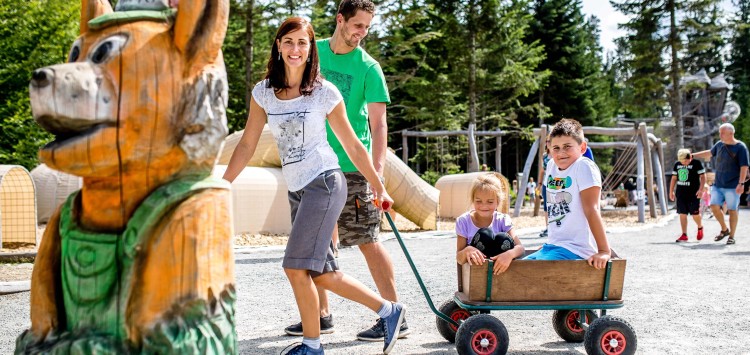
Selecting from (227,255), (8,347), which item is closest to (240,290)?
(8,347)

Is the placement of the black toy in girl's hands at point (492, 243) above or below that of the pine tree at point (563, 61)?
below

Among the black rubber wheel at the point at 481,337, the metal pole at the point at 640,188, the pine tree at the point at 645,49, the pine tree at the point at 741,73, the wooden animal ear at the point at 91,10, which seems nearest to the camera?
the wooden animal ear at the point at 91,10

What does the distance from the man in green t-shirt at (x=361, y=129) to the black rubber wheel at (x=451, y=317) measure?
0.22m

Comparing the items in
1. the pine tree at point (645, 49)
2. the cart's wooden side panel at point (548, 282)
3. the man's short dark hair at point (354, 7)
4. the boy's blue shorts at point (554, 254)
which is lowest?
the cart's wooden side panel at point (548, 282)

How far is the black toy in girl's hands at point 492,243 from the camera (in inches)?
150

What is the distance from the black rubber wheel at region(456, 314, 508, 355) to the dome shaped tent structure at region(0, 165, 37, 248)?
8.08m

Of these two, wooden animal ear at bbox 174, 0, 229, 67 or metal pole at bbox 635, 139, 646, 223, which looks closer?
wooden animal ear at bbox 174, 0, 229, 67

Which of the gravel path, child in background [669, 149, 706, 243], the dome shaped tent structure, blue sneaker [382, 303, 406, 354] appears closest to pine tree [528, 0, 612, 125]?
child in background [669, 149, 706, 243]

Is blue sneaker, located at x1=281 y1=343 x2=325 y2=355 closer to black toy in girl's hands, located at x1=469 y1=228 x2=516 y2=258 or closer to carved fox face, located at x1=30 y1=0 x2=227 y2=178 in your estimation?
black toy in girl's hands, located at x1=469 y1=228 x2=516 y2=258

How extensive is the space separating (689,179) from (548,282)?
760 cm

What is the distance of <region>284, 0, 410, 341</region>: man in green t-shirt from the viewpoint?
393 cm

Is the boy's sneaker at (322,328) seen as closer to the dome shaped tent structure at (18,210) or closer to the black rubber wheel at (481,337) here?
the black rubber wheel at (481,337)

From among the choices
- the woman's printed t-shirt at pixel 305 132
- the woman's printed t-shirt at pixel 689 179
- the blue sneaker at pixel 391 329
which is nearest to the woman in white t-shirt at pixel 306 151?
the woman's printed t-shirt at pixel 305 132

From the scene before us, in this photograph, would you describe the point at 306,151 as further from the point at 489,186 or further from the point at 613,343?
the point at 613,343
